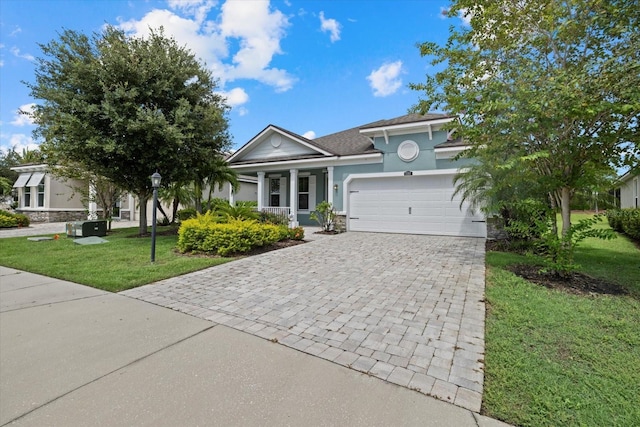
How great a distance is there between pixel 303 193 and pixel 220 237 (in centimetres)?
821

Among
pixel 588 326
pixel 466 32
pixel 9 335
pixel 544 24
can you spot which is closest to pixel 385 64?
pixel 466 32

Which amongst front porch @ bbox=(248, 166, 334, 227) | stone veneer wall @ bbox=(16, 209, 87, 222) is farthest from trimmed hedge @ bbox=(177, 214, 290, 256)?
stone veneer wall @ bbox=(16, 209, 87, 222)

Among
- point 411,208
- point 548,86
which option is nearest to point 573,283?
point 548,86

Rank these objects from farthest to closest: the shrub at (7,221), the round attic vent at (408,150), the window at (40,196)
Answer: the window at (40,196) → the shrub at (7,221) → the round attic vent at (408,150)

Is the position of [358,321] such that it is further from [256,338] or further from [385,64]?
[385,64]

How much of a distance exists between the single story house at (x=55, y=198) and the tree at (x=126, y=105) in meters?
9.06

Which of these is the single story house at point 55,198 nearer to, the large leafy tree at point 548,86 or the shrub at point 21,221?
the shrub at point 21,221

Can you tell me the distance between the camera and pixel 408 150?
38.9ft

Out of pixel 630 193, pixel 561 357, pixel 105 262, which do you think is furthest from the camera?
pixel 630 193

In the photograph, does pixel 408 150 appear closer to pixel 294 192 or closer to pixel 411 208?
pixel 411 208

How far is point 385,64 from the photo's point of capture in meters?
12.5

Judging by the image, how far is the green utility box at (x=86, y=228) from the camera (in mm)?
11367

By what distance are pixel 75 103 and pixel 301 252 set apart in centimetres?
796

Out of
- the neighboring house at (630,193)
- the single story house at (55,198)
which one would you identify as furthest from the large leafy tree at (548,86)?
the single story house at (55,198)
